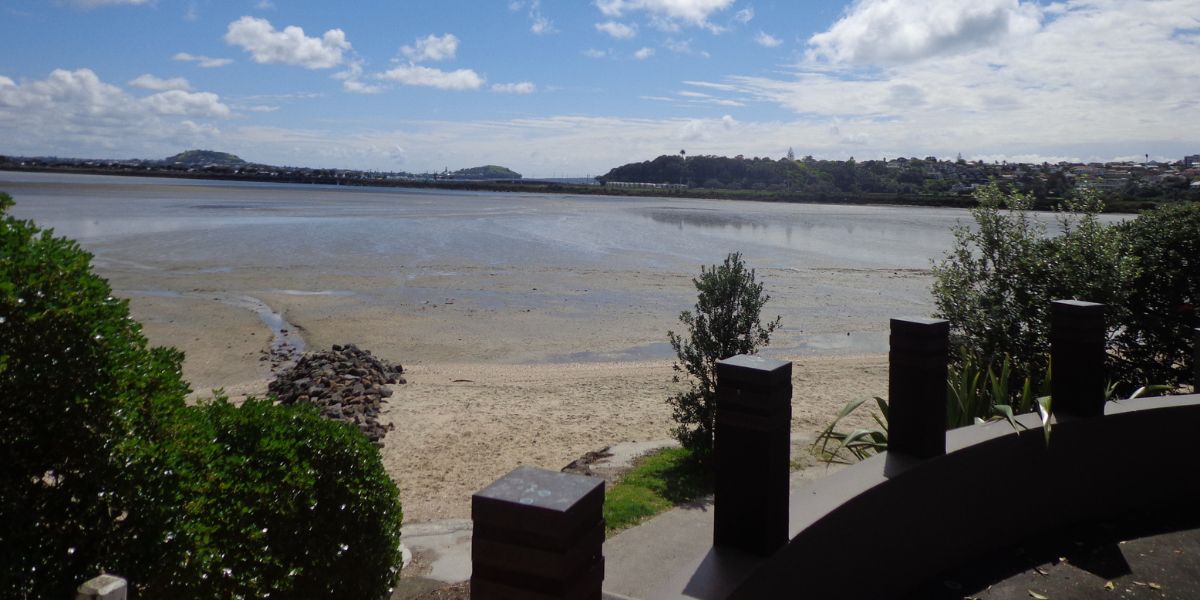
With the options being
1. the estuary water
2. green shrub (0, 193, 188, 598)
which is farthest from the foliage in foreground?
the estuary water

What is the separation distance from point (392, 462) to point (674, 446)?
3373 mm

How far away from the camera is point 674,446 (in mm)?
10133

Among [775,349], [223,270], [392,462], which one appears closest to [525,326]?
[775,349]

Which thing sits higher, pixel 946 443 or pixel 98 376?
pixel 98 376

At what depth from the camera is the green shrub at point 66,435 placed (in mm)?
3246

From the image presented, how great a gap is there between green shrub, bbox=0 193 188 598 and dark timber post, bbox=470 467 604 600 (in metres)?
1.92

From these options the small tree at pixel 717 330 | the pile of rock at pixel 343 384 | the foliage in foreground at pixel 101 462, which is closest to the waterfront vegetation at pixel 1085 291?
the small tree at pixel 717 330

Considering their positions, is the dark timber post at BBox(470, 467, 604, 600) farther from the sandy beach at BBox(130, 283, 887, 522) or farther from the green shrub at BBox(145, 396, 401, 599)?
the sandy beach at BBox(130, 283, 887, 522)

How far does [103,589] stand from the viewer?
8.28 feet

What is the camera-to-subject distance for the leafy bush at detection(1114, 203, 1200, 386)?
9.41m

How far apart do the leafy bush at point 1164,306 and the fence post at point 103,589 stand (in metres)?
9.82

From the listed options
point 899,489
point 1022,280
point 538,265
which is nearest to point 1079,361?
point 899,489

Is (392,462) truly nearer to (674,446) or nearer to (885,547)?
(674,446)

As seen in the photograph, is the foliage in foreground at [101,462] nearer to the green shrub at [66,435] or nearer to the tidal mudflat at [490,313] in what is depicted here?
the green shrub at [66,435]
